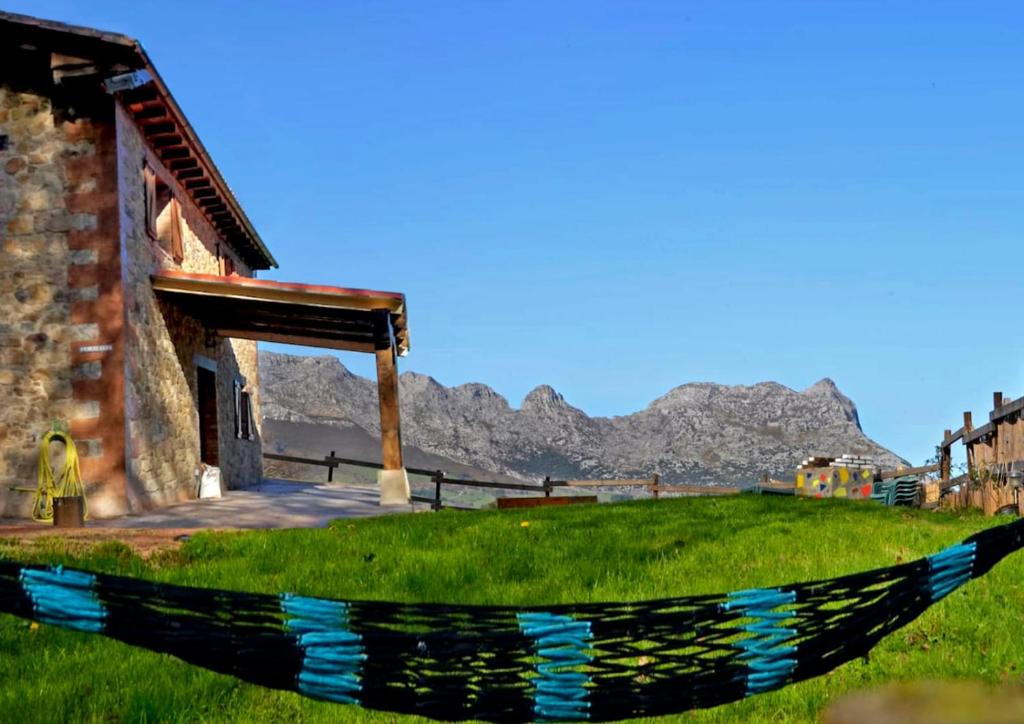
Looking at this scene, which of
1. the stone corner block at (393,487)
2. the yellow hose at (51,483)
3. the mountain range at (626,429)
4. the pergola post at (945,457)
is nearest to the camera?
the yellow hose at (51,483)

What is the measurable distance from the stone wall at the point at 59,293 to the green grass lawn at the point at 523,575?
165 inches

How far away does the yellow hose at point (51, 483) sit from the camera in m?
12.1

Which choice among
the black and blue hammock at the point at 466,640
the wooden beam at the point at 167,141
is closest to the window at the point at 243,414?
the wooden beam at the point at 167,141

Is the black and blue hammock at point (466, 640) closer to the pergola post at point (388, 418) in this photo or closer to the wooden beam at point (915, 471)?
the pergola post at point (388, 418)

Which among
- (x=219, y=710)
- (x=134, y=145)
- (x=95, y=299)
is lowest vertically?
(x=219, y=710)

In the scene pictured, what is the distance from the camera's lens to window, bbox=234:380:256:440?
20141 millimetres

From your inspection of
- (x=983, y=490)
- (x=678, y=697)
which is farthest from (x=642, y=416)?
(x=678, y=697)

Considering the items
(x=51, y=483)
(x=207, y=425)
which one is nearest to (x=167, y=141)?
(x=207, y=425)

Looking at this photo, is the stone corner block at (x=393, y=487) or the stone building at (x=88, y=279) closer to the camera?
the stone building at (x=88, y=279)

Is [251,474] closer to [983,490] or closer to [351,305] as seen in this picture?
[351,305]

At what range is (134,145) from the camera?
547 inches

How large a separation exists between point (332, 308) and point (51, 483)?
4630mm

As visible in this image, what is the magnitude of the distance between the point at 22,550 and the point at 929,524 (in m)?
8.60

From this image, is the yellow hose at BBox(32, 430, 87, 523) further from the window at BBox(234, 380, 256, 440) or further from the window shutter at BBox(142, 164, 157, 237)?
the window at BBox(234, 380, 256, 440)
